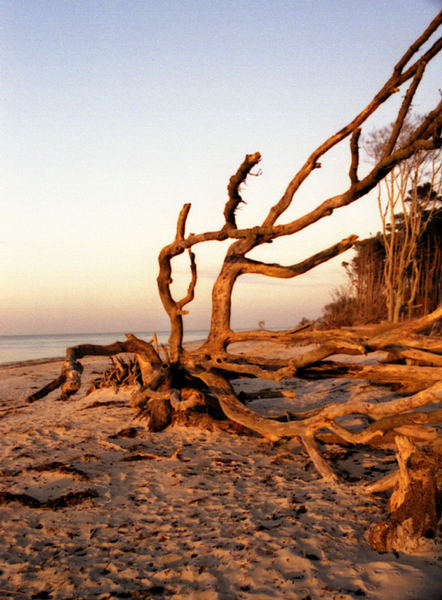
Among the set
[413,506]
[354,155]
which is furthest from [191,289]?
[413,506]

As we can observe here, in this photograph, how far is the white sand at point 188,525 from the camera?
9.71 feet

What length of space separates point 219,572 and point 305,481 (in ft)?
6.57

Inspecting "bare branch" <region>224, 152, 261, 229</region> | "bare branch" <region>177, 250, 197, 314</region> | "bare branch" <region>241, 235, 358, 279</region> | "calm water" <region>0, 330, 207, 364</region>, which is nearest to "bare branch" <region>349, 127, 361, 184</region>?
"bare branch" <region>241, 235, 358, 279</region>

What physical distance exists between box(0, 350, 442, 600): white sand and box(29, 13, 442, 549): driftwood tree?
0.49 meters

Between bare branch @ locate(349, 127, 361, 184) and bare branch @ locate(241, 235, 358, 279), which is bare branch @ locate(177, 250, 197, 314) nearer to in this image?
bare branch @ locate(241, 235, 358, 279)

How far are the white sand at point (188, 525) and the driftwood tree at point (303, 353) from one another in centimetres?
49

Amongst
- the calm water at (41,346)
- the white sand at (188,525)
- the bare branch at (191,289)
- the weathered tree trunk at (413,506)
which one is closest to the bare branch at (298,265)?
the bare branch at (191,289)

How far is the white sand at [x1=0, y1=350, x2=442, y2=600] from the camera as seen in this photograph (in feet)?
9.71

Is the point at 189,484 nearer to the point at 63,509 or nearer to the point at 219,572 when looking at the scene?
the point at 63,509

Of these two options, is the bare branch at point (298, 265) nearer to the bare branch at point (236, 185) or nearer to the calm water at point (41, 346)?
the bare branch at point (236, 185)

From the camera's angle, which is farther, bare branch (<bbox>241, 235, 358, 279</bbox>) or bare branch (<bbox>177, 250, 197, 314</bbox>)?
bare branch (<bbox>177, 250, 197, 314</bbox>)

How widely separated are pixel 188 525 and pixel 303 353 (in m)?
3.20

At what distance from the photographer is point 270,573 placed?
307 cm

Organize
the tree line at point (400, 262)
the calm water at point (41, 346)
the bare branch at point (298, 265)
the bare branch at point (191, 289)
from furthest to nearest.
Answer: the calm water at point (41, 346) → the tree line at point (400, 262) → the bare branch at point (191, 289) → the bare branch at point (298, 265)
